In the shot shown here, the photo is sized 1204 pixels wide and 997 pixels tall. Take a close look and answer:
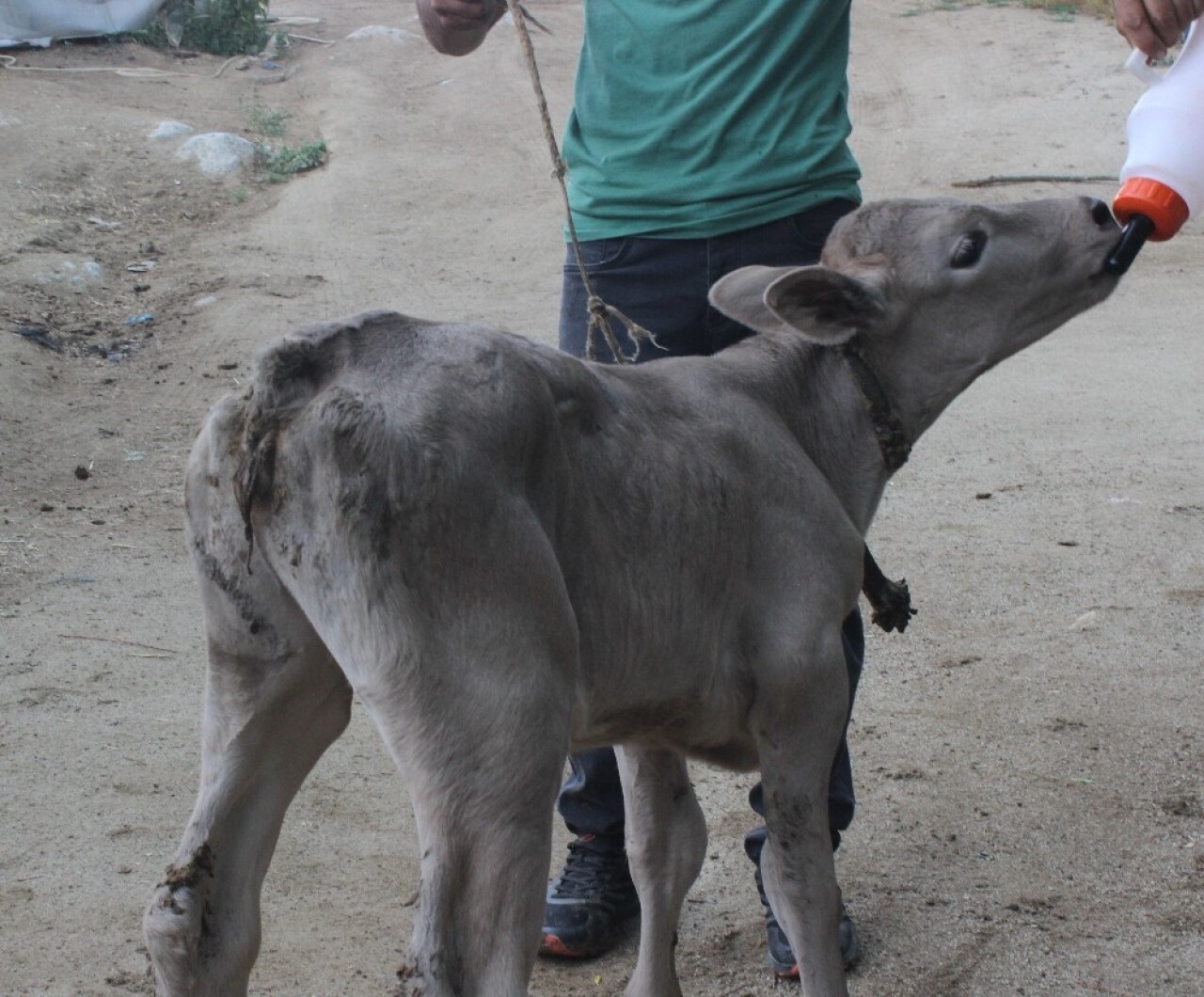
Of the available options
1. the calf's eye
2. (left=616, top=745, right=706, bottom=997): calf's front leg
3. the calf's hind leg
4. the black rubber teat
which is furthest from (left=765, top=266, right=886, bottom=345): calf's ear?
the calf's hind leg

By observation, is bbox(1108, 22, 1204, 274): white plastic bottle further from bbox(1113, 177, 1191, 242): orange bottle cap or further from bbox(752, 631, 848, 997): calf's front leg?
bbox(752, 631, 848, 997): calf's front leg

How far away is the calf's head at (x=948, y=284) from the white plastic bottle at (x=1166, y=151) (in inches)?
6.9

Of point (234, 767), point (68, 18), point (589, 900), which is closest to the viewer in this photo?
point (234, 767)

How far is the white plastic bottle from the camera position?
12.0 ft

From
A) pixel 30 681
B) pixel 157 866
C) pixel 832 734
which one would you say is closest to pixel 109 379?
pixel 30 681

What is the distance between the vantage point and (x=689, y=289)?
4.13 metres

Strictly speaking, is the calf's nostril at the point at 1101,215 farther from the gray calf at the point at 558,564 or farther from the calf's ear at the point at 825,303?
the calf's ear at the point at 825,303

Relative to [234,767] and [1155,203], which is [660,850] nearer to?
[234,767]

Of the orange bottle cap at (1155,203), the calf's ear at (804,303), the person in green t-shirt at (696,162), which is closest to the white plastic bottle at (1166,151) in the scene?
the orange bottle cap at (1155,203)

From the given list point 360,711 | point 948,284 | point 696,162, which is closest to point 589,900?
point 360,711

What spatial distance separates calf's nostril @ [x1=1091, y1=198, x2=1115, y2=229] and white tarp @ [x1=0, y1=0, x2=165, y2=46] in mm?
14827

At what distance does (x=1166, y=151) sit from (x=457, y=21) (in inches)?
75.3

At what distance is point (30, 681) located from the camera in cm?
538

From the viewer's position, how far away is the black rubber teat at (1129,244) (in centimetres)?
380
